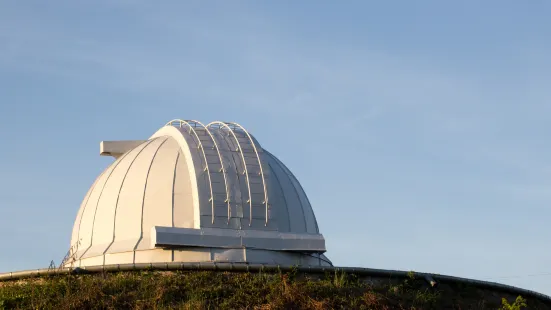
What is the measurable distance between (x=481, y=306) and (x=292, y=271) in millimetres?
4994

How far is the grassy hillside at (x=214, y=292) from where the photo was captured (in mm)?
20641

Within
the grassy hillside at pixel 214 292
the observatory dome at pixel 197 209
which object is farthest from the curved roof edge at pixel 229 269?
the observatory dome at pixel 197 209

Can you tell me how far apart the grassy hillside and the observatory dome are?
1.62m

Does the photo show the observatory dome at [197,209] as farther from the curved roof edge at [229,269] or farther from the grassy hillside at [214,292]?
the grassy hillside at [214,292]

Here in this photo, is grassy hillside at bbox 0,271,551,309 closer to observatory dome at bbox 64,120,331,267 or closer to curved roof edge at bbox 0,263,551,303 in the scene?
curved roof edge at bbox 0,263,551,303

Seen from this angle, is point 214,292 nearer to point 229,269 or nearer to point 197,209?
point 229,269

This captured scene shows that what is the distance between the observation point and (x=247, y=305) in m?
20.7

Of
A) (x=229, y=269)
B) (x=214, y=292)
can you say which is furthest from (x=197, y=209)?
(x=214, y=292)

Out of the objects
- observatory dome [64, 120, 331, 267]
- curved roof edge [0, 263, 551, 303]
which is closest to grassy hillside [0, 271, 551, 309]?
curved roof edge [0, 263, 551, 303]

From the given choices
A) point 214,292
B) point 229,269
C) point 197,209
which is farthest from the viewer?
point 197,209

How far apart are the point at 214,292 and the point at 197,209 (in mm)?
3396

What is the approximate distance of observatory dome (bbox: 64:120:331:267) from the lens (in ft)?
78.0

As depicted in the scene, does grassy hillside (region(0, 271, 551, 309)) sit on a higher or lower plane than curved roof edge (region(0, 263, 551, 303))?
lower

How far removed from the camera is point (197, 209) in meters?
24.0
